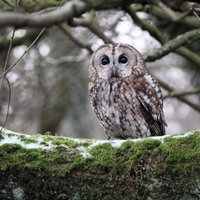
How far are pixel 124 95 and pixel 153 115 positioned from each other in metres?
0.34

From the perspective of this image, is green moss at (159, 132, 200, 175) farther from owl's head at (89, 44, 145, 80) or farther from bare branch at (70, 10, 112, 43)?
bare branch at (70, 10, 112, 43)

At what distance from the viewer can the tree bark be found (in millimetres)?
2605

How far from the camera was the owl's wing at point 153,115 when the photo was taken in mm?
4344

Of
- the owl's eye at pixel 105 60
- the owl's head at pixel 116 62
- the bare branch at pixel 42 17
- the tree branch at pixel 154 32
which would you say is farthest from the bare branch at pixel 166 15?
A: the bare branch at pixel 42 17

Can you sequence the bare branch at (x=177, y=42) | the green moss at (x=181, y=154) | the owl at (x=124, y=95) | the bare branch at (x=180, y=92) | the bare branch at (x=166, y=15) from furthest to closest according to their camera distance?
the bare branch at (x=180, y=92) < the bare branch at (x=166, y=15) < the bare branch at (x=177, y=42) < the owl at (x=124, y=95) < the green moss at (x=181, y=154)

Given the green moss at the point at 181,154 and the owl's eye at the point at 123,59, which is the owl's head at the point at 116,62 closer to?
the owl's eye at the point at 123,59

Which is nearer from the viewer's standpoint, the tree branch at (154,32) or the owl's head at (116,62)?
the owl's head at (116,62)

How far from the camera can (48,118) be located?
7.40 m

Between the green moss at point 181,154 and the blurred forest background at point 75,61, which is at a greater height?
the blurred forest background at point 75,61

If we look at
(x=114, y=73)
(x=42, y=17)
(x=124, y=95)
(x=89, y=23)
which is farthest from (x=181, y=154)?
(x=89, y=23)

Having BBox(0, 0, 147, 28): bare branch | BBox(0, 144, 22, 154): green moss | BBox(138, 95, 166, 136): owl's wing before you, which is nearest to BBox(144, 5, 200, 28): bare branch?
BBox(138, 95, 166, 136): owl's wing

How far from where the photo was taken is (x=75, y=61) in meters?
6.77

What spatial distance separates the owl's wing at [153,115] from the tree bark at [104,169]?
4.87 feet

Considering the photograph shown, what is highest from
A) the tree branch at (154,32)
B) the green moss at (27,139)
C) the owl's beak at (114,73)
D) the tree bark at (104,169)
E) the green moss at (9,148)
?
the tree branch at (154,32)
